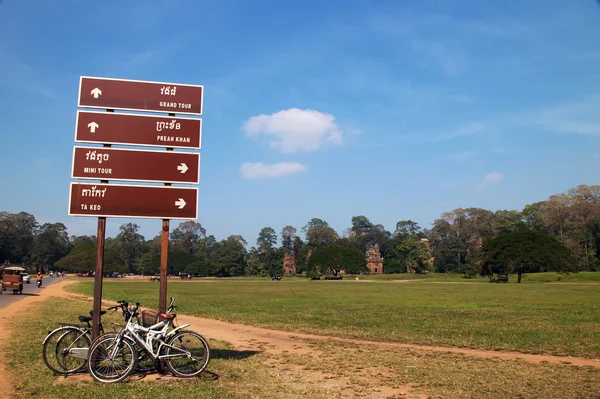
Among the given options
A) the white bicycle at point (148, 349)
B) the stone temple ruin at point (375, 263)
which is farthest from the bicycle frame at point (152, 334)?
the stone temple ruin at point (375, 263)

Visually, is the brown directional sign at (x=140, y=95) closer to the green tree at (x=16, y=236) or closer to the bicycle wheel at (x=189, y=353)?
the bicycle wheel at (x=189, y=353)

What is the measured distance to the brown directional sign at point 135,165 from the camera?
10117 millimetres

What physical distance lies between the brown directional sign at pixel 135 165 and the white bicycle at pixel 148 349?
9.80 ft

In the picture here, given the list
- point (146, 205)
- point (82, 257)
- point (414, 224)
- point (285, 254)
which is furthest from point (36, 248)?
point (146, 205)

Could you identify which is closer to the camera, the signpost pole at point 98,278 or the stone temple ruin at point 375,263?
the signpost pole at point 98,278

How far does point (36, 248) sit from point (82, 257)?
29.5 meters

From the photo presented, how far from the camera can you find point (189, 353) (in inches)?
344

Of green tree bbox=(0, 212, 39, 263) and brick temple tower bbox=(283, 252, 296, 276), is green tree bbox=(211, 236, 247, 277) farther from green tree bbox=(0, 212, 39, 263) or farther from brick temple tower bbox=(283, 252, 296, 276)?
green tree bbox=(0, 212, 39, 263)

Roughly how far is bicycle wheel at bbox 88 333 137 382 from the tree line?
237 ft

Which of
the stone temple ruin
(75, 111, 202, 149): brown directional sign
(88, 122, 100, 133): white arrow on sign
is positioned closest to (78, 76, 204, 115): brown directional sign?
(75, 111, 202, 149): brown directional sign

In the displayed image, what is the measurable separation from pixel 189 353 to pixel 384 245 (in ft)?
529

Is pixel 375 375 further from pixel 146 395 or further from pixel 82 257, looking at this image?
pixel 82 257

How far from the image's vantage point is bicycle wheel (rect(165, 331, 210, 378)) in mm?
8711

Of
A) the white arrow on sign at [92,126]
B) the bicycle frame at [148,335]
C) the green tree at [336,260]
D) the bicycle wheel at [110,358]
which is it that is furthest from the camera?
the green tree at [336,260]
